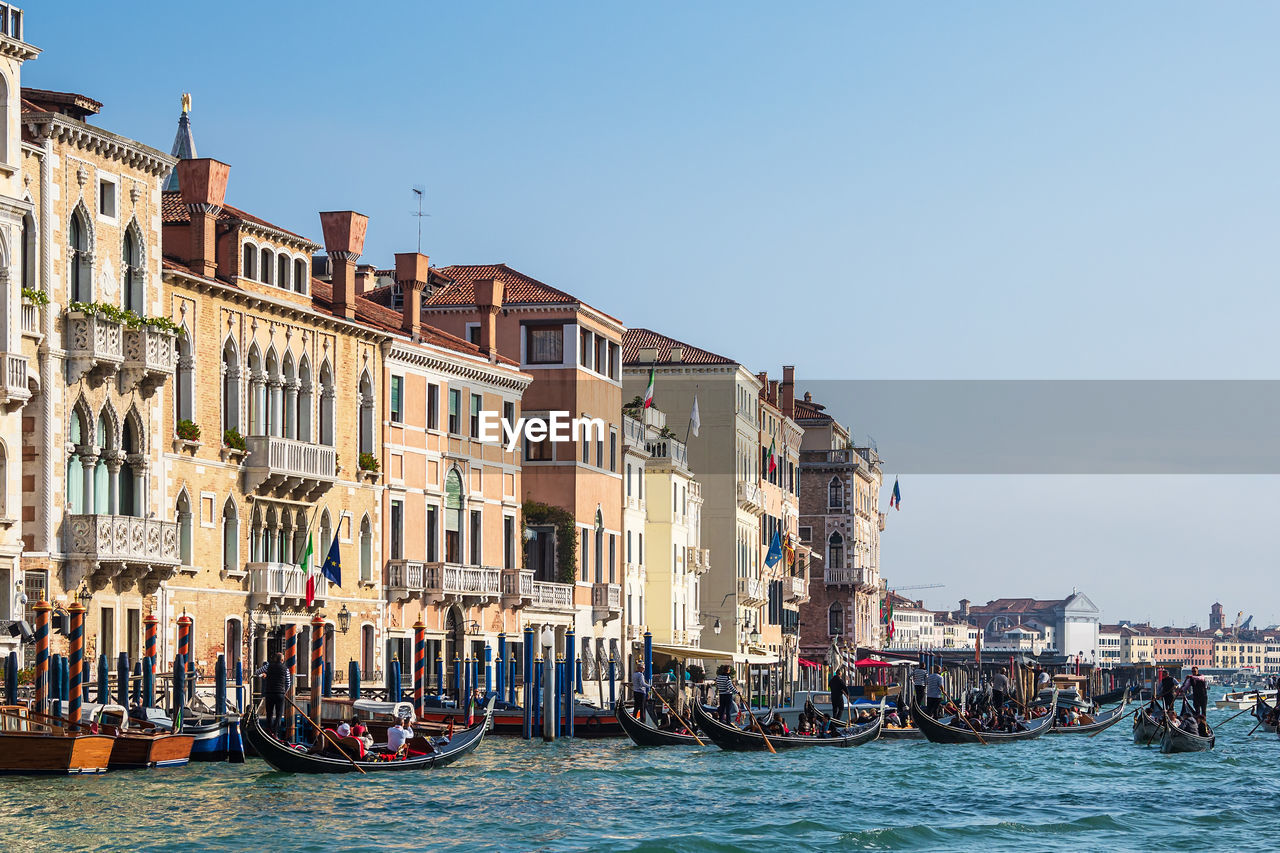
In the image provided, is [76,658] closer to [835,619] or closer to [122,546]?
[122,546]

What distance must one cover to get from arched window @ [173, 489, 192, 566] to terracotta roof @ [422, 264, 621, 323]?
46.5ft

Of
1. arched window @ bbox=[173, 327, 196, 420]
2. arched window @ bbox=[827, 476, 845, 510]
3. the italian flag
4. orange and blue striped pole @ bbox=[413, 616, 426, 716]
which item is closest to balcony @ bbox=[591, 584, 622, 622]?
orange and blue striped pole @ bbox=[413, 616, 426, 716]

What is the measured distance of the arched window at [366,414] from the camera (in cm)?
4200

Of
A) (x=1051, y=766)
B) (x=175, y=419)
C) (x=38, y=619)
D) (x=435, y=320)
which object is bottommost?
(x=1051, y=766)

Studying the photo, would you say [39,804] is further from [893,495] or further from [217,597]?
[893,495]

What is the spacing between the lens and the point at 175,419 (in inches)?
1410

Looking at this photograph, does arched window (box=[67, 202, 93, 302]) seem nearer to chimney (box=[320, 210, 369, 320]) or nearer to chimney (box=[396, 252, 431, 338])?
chimney (box=[320, 210, 369, 320])

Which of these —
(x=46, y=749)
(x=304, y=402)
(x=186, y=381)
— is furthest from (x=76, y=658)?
(x=304, y=402)

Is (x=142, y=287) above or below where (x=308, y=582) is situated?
above

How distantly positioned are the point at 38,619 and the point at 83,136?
845cm

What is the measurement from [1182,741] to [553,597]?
48.1 ft

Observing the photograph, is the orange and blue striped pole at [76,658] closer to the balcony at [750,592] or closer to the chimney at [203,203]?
the chimney at [203,203]

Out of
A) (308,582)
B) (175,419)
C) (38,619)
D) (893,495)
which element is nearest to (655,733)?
(308,582)

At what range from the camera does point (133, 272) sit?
34.2 m
